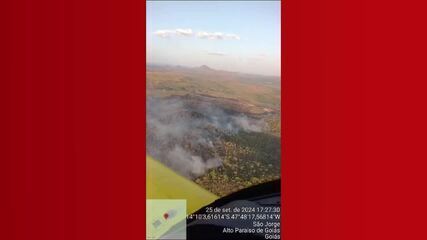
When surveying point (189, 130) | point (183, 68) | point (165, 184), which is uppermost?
point (183, 68)

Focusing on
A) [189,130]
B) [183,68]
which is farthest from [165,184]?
[183,68]

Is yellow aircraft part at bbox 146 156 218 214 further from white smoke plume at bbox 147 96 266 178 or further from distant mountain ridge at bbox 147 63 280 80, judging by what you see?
distant mountain ridge at bbox 147 63 280 80

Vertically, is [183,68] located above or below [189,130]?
A: above

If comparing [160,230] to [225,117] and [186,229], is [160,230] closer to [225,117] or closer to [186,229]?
[186,229]

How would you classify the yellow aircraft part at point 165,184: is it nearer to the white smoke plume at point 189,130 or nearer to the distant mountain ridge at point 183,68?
the white smoke plume at point 189,130

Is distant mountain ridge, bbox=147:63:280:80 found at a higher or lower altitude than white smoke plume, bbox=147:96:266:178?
higher

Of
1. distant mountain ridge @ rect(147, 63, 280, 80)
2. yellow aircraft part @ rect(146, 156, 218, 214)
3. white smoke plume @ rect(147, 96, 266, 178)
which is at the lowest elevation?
yellow aircraft part @ rect(146, 156, 218, 214)

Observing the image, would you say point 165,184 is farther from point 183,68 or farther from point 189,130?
point 183,68

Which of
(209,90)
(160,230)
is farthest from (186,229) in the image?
(209,90)
